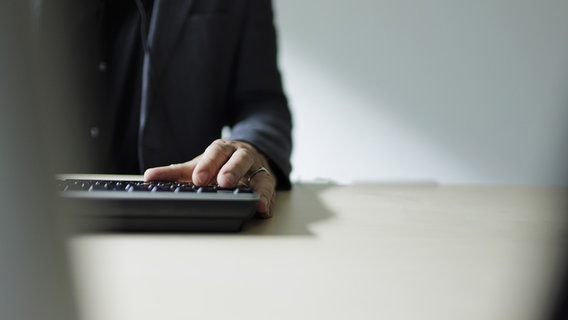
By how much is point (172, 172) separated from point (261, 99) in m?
0.20

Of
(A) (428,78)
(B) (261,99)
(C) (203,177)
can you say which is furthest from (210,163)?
(A) (428,78)

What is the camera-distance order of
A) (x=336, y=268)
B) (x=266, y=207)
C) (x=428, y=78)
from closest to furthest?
(x=336, y=268) → (x=266, y=207) → (x=428, y=78)

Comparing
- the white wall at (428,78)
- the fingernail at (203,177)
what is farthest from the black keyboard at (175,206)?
the white wall at (428,78)

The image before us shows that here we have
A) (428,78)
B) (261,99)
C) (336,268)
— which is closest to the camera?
(336,268)

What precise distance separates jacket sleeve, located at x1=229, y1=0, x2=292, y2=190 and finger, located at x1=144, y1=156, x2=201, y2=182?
68mm

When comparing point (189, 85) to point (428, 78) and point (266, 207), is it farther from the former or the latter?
point (428, 78)

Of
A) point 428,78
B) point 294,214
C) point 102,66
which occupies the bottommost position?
point 428,78

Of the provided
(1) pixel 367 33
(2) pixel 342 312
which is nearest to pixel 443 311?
(2) pixel 342 312

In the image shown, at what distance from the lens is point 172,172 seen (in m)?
0.27

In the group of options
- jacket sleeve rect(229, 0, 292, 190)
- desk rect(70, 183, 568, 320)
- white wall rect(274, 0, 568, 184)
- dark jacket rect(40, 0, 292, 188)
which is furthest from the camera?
white wall rect(274, 0, 568, 184)

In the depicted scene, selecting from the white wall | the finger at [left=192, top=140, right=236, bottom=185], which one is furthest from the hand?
the white wall

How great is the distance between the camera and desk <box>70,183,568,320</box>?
3.8 inches

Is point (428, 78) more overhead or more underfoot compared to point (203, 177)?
more underfoot

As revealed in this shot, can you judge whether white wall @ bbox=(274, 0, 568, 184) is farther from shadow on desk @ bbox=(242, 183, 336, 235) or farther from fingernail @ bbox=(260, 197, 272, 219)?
fingernail @ bbox=(260, 197, 272, 219)
